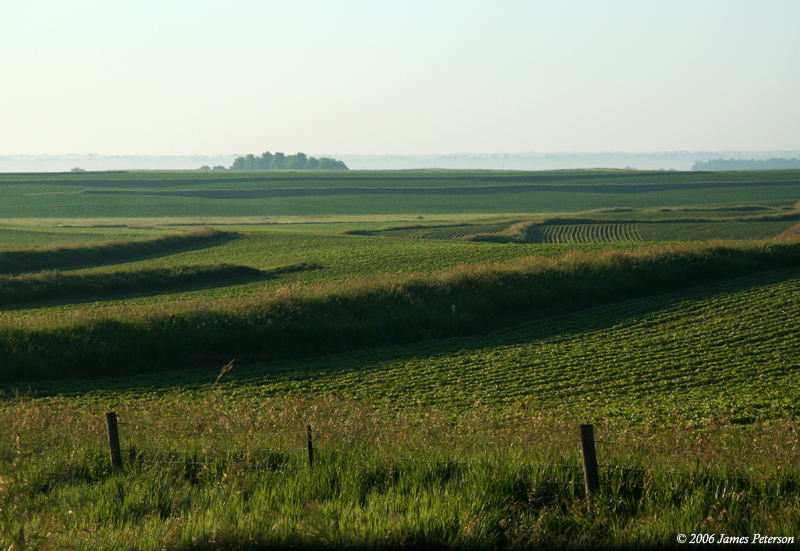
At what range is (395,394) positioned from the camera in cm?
1698

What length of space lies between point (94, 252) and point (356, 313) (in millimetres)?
29042

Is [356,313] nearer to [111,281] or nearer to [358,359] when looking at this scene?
[358,359]

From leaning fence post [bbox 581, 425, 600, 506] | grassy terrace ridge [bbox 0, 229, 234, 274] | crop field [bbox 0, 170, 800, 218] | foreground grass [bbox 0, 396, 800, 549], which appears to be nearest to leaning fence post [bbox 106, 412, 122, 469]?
foreground grass [bbox 0, 396, 800, 549]

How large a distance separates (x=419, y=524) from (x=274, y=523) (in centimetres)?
133

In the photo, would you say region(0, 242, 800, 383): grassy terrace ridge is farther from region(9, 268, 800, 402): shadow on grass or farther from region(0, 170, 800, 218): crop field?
region(0, 170, 800, 218): crop field

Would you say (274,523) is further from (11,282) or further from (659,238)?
(659,238)

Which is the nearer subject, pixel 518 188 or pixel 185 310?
pixel 185 310

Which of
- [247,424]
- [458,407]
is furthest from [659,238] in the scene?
[247,424]

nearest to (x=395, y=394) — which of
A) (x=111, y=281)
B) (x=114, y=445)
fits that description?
(x=114, y=445)

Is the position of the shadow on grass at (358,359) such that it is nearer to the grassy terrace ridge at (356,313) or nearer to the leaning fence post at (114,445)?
the grassy terrace ridge at (356,313)

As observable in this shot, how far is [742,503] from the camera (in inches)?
240

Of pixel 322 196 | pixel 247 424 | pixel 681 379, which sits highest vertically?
pixel 322 196

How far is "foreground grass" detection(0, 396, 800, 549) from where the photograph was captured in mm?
5543

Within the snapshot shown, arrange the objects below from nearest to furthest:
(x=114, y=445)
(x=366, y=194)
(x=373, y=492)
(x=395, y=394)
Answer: (x=373, y=492) → (x=114, y=445) → (x=395, y=394) → (x=366, y=194)
